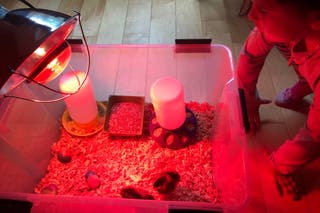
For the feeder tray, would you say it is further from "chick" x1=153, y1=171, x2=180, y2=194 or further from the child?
the child

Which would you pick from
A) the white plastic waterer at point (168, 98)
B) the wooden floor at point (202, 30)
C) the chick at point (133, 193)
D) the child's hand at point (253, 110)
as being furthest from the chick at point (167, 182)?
the child's hand at point (253, 110)

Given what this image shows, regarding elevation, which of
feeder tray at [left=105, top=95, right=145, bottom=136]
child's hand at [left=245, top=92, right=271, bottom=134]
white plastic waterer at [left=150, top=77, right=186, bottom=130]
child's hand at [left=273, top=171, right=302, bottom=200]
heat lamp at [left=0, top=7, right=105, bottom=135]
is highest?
heat lamp at [left=0, top=7, right=105, bottom=135]

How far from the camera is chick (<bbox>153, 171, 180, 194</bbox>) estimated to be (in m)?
0.81

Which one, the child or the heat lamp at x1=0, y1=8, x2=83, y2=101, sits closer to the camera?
the heat lamp at x1=0, y1=8, x2=83, y2=101

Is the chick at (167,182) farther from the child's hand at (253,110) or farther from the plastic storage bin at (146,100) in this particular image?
the child's hand at (253,110)

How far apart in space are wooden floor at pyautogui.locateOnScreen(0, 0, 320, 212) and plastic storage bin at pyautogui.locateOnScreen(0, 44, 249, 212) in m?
0.26

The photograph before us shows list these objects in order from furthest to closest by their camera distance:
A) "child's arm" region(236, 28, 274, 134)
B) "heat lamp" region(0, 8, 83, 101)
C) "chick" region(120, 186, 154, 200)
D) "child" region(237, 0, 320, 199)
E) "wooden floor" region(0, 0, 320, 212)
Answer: "wooden floor" region(0, 0, 320, 212) → "child's arm" region(236, 28, 274, 134) → "chick" region(120, 186, 154, 200) → "child" region(237, 0, 320, 199) → "heat lamp" region(0, 8, 83, 101)

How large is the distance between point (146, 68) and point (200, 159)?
1.39 ft

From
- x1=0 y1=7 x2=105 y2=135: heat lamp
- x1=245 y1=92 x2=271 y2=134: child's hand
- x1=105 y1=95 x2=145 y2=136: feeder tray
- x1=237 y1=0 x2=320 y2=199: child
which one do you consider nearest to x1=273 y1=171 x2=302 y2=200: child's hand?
x1=237 y1=0 x2=320 y2=199: child

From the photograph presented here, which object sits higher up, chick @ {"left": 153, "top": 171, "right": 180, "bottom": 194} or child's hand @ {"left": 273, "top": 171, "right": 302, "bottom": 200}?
chick @ {"left": 153, "top": 171, "right": 180, "bottom": 194}

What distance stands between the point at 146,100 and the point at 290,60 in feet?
1.80

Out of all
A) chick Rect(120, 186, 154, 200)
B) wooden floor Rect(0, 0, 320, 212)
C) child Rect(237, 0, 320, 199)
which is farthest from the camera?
wooden floor Rect(0, 0, 320, 212)

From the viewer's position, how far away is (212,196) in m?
0.89

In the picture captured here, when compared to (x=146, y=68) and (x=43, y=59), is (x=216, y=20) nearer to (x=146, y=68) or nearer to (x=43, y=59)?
(x=146, y=68)
